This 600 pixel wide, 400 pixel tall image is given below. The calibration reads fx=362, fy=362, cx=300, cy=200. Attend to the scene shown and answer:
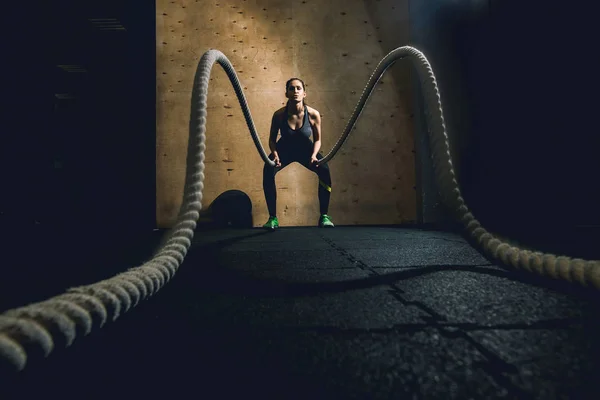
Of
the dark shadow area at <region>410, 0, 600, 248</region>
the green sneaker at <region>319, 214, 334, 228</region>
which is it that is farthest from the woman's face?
the dark shadow area at <region>410, 0, 600, 248</region>

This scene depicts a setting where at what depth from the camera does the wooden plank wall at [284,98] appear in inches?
177

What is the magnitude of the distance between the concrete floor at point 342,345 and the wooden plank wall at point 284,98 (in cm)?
347

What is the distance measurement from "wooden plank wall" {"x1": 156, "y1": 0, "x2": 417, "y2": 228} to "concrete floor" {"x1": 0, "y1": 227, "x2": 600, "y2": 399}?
3.47 meters

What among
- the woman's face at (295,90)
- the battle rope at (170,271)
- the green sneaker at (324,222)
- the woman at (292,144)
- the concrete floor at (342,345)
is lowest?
the green sneaker at (324,222)

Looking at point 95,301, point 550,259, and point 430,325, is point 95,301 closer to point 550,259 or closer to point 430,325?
point 430,325

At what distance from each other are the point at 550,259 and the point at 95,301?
1.03m

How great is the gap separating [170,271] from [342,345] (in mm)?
598

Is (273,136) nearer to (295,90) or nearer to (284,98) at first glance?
(295,90)

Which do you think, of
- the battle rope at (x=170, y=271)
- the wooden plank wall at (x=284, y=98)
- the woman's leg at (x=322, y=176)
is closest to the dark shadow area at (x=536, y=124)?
the battle rope at (x=170, y=271)

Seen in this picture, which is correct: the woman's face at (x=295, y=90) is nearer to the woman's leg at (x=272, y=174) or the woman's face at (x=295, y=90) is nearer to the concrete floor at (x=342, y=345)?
the woman's leg at (x=272, y=174)

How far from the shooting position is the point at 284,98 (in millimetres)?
4543

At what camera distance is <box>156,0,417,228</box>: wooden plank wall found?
4.50 m

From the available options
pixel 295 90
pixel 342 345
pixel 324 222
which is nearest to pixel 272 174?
pixel 324 222

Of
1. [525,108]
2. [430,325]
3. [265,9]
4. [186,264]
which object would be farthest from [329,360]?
[265,9]
